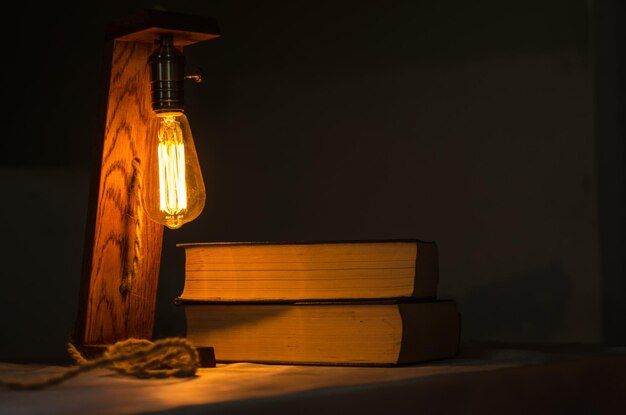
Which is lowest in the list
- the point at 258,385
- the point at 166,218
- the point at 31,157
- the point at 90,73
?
the point at 258,385

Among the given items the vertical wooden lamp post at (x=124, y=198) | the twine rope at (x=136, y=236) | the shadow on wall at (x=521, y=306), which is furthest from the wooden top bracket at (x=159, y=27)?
the shadow on wall at (x=521, y=306)

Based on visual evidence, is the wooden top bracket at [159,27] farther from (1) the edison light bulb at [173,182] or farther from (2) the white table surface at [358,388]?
(2) the white table surface at [358,388]

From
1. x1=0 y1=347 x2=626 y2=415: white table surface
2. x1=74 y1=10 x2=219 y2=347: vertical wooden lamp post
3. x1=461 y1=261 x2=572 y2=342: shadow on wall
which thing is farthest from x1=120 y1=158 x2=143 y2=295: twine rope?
x1=461 y1=261 x2=572 y2=342: shadow on wall

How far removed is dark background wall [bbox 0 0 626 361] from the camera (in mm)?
1271

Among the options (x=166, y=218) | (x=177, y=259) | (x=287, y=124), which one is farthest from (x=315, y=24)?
(x=166, y=218)

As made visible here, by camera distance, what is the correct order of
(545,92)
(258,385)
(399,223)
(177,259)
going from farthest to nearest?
(177,259)
(399,223)
(545,92)
(258,385)

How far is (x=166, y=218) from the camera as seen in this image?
38.9 inches

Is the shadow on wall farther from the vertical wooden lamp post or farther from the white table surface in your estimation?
the vertical wooden lamp post

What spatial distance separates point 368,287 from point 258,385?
211 millimetres

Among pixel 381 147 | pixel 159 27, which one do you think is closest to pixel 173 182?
pixel 159 27

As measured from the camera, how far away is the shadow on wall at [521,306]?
128 centimetres

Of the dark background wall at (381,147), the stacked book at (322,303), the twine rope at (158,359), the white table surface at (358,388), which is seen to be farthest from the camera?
the dark background wall at (381,147)

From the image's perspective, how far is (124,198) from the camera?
40.5 inches

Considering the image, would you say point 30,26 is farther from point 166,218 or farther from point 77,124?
point 166,218
